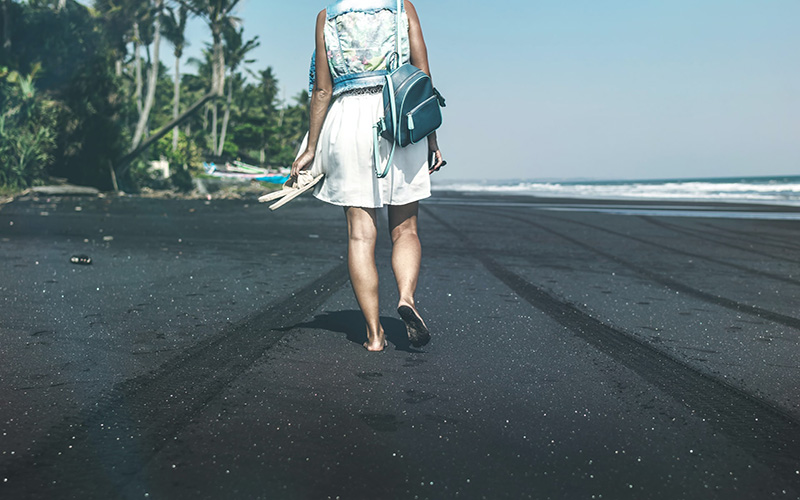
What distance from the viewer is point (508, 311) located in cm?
462

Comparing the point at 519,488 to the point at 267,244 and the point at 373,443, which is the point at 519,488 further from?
the point at 267,244

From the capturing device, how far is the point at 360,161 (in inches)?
133

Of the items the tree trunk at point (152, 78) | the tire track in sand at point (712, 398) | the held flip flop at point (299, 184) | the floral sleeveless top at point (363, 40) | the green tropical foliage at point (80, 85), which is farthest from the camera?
the tree trunk at point (152, 78)

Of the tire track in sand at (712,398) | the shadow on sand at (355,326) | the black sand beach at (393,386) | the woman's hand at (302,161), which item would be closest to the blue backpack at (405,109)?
the woman's hand at (302,161)

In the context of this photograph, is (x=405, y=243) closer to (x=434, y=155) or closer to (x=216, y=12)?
(x=434, y=155)

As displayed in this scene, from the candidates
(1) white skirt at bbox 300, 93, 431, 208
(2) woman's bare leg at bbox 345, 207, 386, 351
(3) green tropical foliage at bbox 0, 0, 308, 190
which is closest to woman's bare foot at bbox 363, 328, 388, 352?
(2) woman's bare leg at bbox 345, 207, 386, 351

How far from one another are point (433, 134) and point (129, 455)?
2.15 meters

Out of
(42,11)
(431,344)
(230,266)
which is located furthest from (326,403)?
(42,11)

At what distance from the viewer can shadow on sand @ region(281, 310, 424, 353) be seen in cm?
367

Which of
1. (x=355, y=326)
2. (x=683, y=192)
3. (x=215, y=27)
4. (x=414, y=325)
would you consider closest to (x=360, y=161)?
(x=414, y=325)

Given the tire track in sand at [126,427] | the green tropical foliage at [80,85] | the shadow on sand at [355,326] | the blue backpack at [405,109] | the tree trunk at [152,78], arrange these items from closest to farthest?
the tire track in sand at [126,427], the blue backpack at [405,109], the shadow on sand at [355,326], the green tropical foliage at [80,85], the tree trunk at [152,78]

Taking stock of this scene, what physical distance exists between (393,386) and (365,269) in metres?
0.78

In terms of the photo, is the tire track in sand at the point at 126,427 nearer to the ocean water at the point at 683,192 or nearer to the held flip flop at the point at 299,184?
the held flip flop at the point at 299,184

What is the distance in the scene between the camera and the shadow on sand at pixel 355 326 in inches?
145
